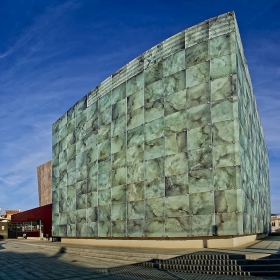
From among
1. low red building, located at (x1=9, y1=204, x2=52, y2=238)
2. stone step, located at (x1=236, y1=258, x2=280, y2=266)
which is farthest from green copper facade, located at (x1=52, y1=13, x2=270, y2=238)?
low red building, located at (x1=9, y1=204, x2=52, y2=238)

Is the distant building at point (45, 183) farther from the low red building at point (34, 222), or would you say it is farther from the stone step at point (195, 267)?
the stone step at point (195, 267)

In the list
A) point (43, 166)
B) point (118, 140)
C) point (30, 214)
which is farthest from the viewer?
→ point (43, 166)

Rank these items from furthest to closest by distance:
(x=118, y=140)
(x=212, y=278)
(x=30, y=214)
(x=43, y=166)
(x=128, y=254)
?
(x=43, y=166), (x=30, y=214), (x=118, y=140), (x=128, y=254), (x=212, y=278)

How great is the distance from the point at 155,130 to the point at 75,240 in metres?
15.3

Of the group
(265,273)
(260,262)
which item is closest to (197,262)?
(260,262)

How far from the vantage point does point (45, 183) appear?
231 feet

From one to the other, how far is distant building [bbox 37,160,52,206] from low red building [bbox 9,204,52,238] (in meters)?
8.35

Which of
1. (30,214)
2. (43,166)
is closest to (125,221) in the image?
(30,214)

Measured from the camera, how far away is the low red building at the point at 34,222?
4789 centimetres

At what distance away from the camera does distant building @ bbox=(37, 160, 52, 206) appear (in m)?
67.8

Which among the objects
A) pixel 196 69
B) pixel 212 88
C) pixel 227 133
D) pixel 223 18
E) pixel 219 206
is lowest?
pixel 219 206

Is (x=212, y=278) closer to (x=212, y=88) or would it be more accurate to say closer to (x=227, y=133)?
(x=227, y=133)

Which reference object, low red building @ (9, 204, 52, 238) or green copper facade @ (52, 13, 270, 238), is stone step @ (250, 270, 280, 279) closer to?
green copper facade @ (52, 13, 270, 238)

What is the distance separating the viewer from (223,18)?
22156 mm
